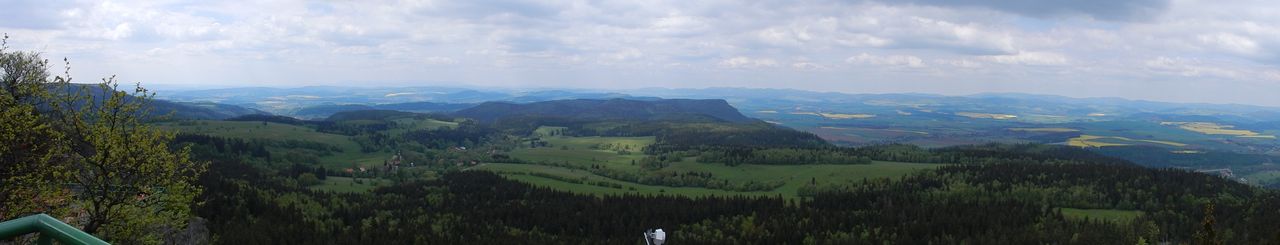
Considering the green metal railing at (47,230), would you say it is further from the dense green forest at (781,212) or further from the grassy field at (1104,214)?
the grassy field at (1104,214)

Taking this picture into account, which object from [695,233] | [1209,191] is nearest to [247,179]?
[695,233]

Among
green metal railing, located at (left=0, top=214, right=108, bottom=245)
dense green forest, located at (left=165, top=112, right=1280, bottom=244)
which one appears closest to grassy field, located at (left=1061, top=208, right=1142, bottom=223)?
dense green forest, located at (left=165, top=112, right=1280, bottom=244)

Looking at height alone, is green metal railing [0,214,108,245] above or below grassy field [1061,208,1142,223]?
above

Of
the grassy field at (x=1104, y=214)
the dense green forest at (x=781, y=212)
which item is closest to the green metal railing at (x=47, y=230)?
the dense green forest at (x=781, y=212)

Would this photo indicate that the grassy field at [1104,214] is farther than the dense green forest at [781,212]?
Yes

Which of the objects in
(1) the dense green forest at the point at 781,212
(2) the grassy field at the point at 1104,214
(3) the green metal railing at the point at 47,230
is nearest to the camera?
(3) the green metal railing at the point at 47,230

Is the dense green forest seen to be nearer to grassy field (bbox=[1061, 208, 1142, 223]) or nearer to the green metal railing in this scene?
grassy field (bbox=[1061, 208, 1142, 223])

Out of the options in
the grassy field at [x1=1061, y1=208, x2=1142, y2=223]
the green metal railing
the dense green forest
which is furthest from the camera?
the grassy field at [x1=1061, y1=208, x2=1142, y2=223]
